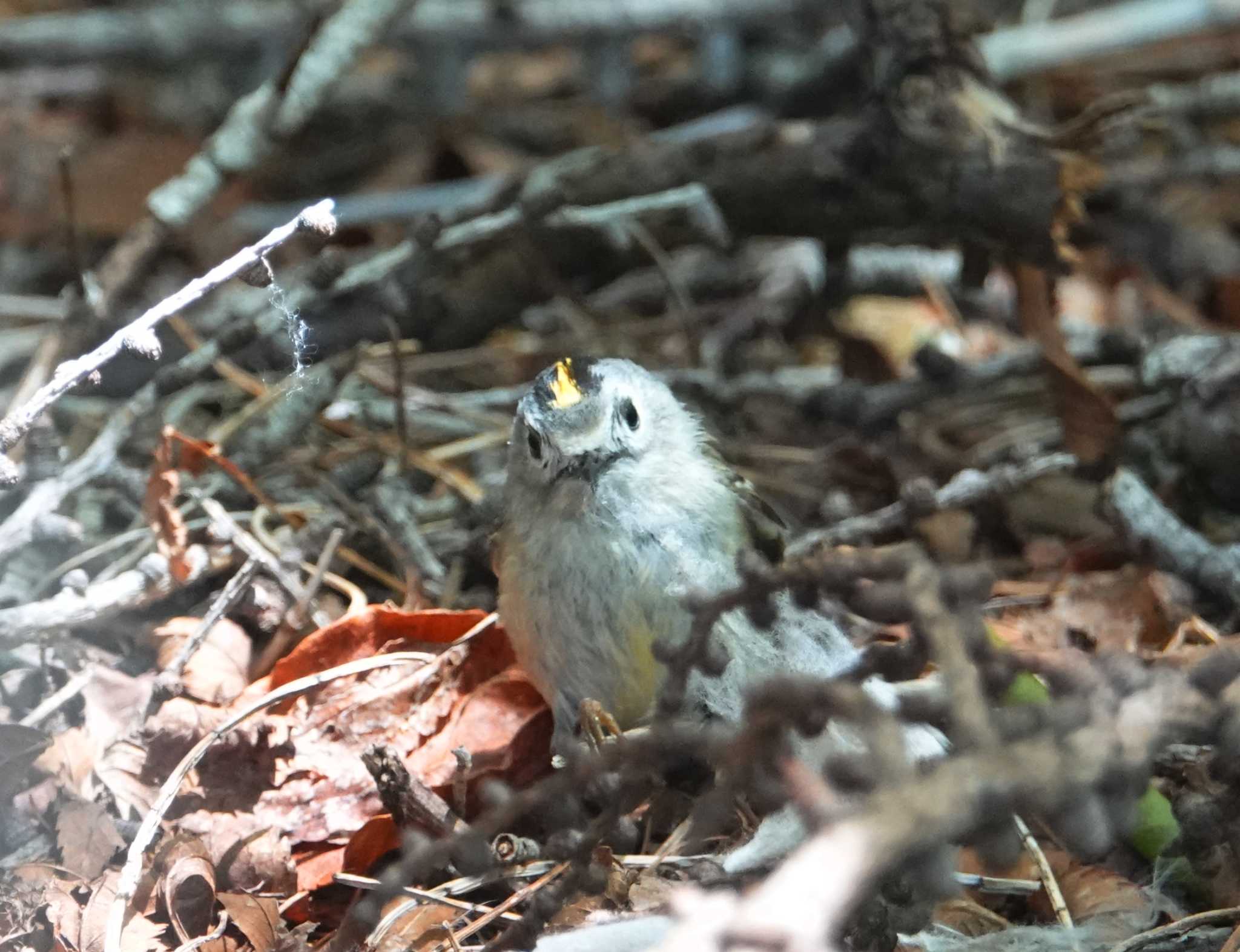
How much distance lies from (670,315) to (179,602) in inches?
78.6

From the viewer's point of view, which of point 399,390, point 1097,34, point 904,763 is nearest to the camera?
point 904,763

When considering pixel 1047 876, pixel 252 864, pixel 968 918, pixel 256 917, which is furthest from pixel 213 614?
pixel 1047 876

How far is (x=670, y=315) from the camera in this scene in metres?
4.21

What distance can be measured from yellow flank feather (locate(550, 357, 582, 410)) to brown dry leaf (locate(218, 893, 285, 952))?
3.13 ft

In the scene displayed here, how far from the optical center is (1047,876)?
6.86ft

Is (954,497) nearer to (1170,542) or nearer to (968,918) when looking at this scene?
(1170,542)

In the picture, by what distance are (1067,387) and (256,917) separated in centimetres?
227

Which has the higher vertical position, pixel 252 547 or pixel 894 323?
pixel 252 547

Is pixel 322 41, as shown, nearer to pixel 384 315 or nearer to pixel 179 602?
pixel 384 315

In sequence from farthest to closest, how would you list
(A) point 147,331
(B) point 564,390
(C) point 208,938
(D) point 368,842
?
(B) point 564,390 → (D) point 368,842 → (C) point 208,938 → (A) point 147,331

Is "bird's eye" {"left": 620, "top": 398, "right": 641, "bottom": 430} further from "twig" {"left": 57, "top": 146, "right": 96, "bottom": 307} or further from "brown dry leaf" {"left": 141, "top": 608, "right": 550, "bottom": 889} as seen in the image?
"twig" {"left": 57, "top": 146, "right": 96, "bottom": 307}

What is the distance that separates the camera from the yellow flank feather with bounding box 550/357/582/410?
2375mm

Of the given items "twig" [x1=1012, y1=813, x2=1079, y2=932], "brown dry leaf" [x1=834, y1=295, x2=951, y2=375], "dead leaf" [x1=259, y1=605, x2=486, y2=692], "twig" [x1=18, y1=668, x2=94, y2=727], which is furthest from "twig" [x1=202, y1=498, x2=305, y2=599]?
"brown dry leaf" [x1=834, y1=295, x2=951, y2=375]

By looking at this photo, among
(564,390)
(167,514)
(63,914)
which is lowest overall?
(63,914)
